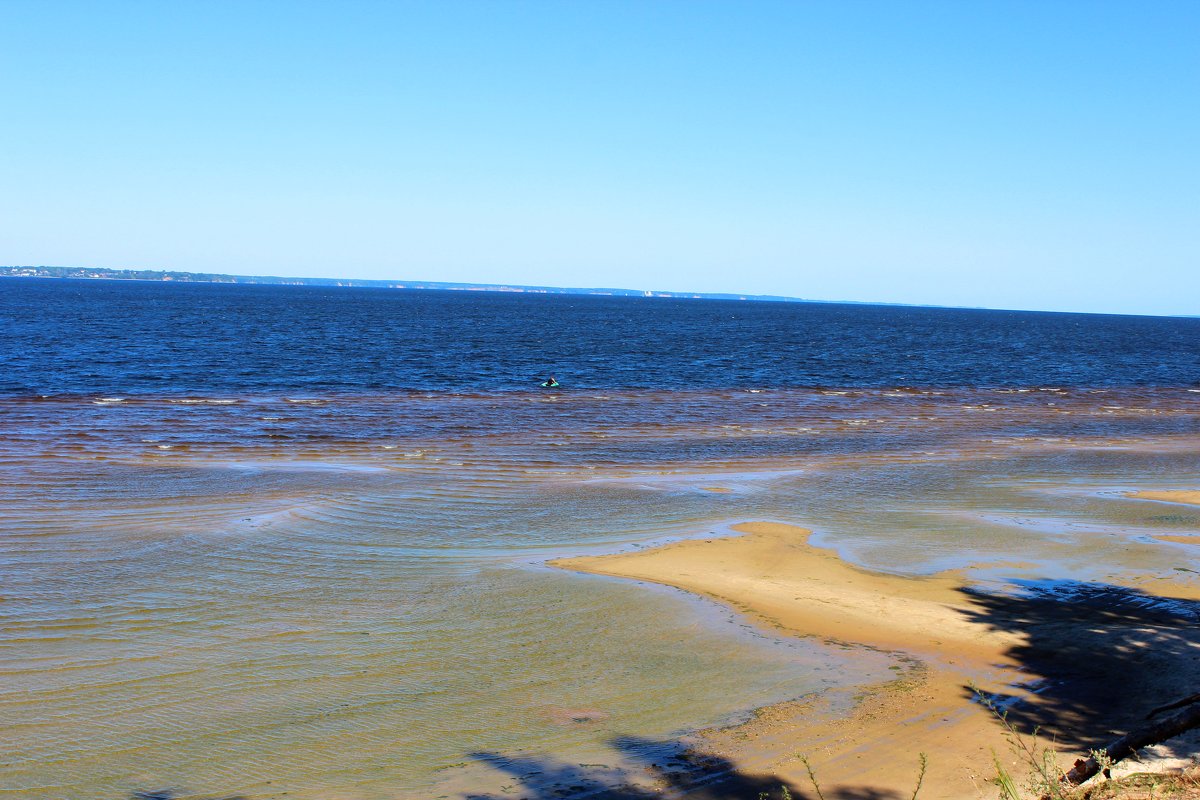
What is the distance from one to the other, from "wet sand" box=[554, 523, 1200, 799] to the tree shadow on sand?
109 millimetres

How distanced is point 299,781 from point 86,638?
158 inches

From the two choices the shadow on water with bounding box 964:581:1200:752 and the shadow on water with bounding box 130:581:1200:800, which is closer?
the shadow on water with bounding box 130:581:1200:800

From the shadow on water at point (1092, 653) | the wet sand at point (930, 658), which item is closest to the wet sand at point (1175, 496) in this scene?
the wet sand at point (930, 658)

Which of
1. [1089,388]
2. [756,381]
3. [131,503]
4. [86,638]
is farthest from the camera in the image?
[1089,388]

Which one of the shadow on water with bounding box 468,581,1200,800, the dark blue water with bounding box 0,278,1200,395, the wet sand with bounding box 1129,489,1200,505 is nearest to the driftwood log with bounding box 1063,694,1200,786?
the shadow on water with bounding box 468,581,1200,800

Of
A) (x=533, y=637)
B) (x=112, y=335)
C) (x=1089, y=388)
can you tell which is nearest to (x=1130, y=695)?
(x=533, y=637)

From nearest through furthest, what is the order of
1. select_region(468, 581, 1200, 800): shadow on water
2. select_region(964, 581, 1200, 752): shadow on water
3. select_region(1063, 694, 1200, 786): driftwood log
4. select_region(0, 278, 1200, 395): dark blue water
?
select_region(1063, 694, 1200, 786): driftwood log, select_region(468, 581, 1200, 800): shadow on water, select_region(964, 581, 1200, 752): shadow on water, select_region(0, 278, 1200, 395): dark blue water

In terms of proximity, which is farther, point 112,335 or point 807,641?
point 112,335

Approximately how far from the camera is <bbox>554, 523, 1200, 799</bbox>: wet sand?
7125 mm

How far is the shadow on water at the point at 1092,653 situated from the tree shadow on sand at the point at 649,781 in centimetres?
230

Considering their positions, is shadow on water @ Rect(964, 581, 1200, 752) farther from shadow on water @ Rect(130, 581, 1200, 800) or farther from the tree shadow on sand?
the tree shadow on sand

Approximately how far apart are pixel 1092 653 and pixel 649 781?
210 inches

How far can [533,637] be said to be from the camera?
9.99 meters

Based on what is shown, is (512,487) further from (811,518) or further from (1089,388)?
(1089,388)
